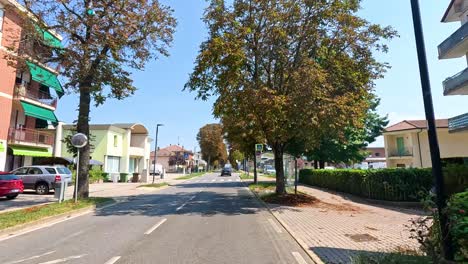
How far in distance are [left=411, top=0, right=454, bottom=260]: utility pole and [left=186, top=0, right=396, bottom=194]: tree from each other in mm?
9060

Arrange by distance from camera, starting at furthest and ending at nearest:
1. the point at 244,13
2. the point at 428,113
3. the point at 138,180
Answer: the point at 138,180 → the point at 244,13 → the point at 428,113

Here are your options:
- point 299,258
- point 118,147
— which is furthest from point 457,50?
point 118,147

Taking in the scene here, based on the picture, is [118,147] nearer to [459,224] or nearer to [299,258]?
[299,258]

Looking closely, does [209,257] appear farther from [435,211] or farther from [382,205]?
[382,205]

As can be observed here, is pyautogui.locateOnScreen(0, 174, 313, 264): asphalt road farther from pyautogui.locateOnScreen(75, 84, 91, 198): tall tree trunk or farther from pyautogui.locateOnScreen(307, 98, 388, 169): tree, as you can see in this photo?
pyautogui.locateOnScreen(307, 98, 388, 169): tree

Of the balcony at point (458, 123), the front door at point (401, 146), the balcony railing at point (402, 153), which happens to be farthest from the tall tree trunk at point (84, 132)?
the front door at point (401, 146)

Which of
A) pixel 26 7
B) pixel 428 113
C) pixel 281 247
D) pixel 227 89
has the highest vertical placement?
pixel 26 7

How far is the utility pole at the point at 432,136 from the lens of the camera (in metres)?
5.80

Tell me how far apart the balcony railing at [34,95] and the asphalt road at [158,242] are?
20.9m

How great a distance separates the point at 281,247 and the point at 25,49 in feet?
53.1

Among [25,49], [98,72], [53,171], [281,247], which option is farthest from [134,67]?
[281,247]

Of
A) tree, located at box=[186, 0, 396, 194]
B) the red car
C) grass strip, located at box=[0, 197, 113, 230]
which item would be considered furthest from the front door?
the red car

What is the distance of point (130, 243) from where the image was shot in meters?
8.66

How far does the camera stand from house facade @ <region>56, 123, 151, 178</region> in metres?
45.8
